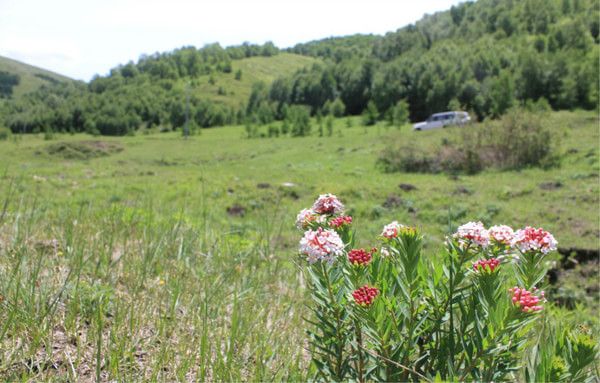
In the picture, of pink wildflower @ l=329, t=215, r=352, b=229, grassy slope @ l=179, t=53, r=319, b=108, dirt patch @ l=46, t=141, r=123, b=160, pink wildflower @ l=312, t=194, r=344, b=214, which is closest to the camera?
pink wildflower @ l=329, t=215, r=352, b=229

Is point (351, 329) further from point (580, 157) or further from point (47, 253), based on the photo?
point (580, 157)

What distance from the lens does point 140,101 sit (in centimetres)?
11469

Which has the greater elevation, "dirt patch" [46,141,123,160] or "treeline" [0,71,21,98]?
"treeline" [0,71,21,98]

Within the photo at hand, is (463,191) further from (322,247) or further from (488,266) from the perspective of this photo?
(322,247)

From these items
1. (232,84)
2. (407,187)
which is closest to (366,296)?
(407,187)

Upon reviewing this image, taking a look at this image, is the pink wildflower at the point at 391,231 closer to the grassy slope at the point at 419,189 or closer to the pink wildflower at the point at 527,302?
the pink wildflower at the point at 527,302

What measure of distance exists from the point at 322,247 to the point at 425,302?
48cm

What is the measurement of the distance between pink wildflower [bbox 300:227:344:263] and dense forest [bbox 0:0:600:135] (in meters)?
33.1

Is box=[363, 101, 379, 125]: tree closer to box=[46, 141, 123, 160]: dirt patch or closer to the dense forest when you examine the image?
the dense forest

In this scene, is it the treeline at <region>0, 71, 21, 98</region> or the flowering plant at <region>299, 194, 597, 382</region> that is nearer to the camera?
the flowering plant at <region>299, 194, 597, 382</region>

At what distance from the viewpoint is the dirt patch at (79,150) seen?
33406 millimetres

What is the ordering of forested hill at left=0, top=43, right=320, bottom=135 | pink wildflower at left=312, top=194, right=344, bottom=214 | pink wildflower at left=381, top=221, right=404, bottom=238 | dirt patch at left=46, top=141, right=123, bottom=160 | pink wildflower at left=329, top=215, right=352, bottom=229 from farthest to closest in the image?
forested hill at left=0, top=43, right=320, bottom=135, dirt patch at left=46, top=141, right=123, bottom=160, pink wildflower at left=312, top=194, right=344, bottom=214, pink wildflower at left=329, top=215, right=352, bottom=229, pink wildflower at left=381, top=221, right=404, bottom=238

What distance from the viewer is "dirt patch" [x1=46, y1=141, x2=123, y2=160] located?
33406mm

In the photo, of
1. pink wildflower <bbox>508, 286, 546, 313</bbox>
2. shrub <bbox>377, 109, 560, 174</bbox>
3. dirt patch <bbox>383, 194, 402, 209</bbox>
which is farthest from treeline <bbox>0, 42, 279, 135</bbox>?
pink wildflower <bbox>508, 286, 546, 313</bbox>
